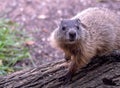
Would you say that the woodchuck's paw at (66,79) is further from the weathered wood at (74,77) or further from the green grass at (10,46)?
the green grass at (10,46)

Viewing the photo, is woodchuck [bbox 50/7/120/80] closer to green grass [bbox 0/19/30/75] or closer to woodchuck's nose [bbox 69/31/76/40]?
woodchuck's nose [bbox 69/31/76/40]

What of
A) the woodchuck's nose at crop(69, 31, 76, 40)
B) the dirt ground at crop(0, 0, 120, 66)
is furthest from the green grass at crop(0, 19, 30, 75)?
the woodchuck's nose at crop(69, 31, 76, 40)

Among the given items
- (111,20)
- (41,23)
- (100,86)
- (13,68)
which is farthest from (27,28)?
(100,86)

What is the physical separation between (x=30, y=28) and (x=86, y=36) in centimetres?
384

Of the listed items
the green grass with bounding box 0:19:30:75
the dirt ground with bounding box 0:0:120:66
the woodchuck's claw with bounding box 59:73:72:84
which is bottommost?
the woodchuck's claw with bounding box 59:73:72:84

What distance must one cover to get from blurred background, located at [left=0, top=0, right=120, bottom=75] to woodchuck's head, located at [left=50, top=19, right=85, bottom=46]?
1.97 metres

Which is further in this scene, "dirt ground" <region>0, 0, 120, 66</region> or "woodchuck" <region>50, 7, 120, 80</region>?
"dirt ground" <region>0, 0, 120, 66</region>

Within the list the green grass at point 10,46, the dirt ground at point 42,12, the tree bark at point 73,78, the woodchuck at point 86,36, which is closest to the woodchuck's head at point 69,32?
the woodchuck at point 86,36

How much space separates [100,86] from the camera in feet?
15.2

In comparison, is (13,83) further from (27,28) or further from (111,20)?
(27,28)

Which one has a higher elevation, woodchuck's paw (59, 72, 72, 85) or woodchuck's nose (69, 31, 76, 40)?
woodchuck's nose (69, 31, 76, 40)

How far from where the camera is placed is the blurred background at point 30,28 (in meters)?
7.34

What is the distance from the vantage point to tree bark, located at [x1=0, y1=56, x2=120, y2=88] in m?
4.66

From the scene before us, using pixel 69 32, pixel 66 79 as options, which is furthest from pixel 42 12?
pixel 69 32
